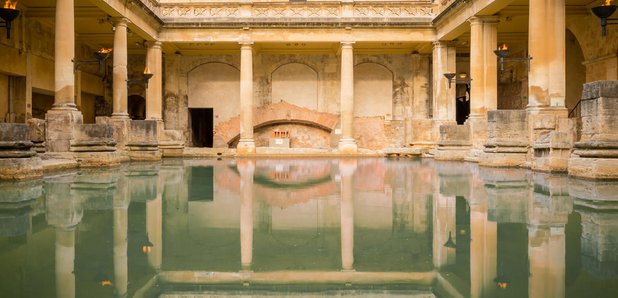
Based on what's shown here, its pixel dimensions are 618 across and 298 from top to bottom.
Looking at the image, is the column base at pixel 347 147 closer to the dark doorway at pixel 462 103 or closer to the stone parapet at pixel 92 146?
the dark doorway at pixel 462 103

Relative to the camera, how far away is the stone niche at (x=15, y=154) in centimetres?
936

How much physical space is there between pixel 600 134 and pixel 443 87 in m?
14.1

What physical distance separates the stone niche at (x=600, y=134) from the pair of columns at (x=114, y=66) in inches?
471

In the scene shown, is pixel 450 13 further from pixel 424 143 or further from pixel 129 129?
pixel 129 129

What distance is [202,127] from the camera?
30.4 m

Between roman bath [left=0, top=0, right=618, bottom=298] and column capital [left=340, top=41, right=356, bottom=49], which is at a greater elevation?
column capital [left=340, top=41, right=356, bottom=49]

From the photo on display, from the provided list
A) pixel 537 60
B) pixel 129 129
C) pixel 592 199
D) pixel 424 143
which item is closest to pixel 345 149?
pixel 424 143

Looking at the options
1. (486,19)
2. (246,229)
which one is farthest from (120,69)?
(246,229)

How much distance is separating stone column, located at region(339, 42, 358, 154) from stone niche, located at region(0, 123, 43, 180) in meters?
15.2

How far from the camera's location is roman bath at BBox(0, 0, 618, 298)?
10.8 feet

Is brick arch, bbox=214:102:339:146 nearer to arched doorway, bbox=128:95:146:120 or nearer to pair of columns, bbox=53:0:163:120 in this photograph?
pair of columns, bbox=53:0:163:120

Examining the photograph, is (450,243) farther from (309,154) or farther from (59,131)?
(309,154)

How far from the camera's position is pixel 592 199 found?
660 centimetres

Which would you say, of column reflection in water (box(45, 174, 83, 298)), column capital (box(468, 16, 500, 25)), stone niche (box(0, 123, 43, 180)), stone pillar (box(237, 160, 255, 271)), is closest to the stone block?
stone niche (box(0, 123, 43, 180))
